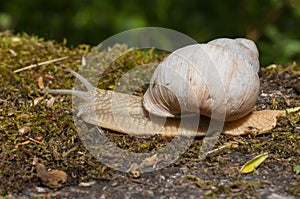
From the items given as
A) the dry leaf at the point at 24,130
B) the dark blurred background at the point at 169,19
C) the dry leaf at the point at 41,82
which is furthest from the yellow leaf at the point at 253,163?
the dark blurred background at the point at 169,19

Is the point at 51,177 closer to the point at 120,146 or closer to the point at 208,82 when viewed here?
the point at 120,146

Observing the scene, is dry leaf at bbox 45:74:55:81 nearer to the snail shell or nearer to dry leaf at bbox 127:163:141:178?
the snail shell

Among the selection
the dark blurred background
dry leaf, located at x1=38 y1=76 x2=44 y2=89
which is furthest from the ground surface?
the dark blurred background

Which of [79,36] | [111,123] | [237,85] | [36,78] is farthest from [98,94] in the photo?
[79,36]

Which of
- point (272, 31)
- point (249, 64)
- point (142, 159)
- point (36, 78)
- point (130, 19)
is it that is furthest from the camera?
point (272, 31)

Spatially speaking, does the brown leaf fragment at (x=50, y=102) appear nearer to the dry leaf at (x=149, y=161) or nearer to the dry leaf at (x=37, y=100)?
the dry leaf at (x=37, y=100)

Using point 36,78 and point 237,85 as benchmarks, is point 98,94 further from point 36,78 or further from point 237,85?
point 237,85
